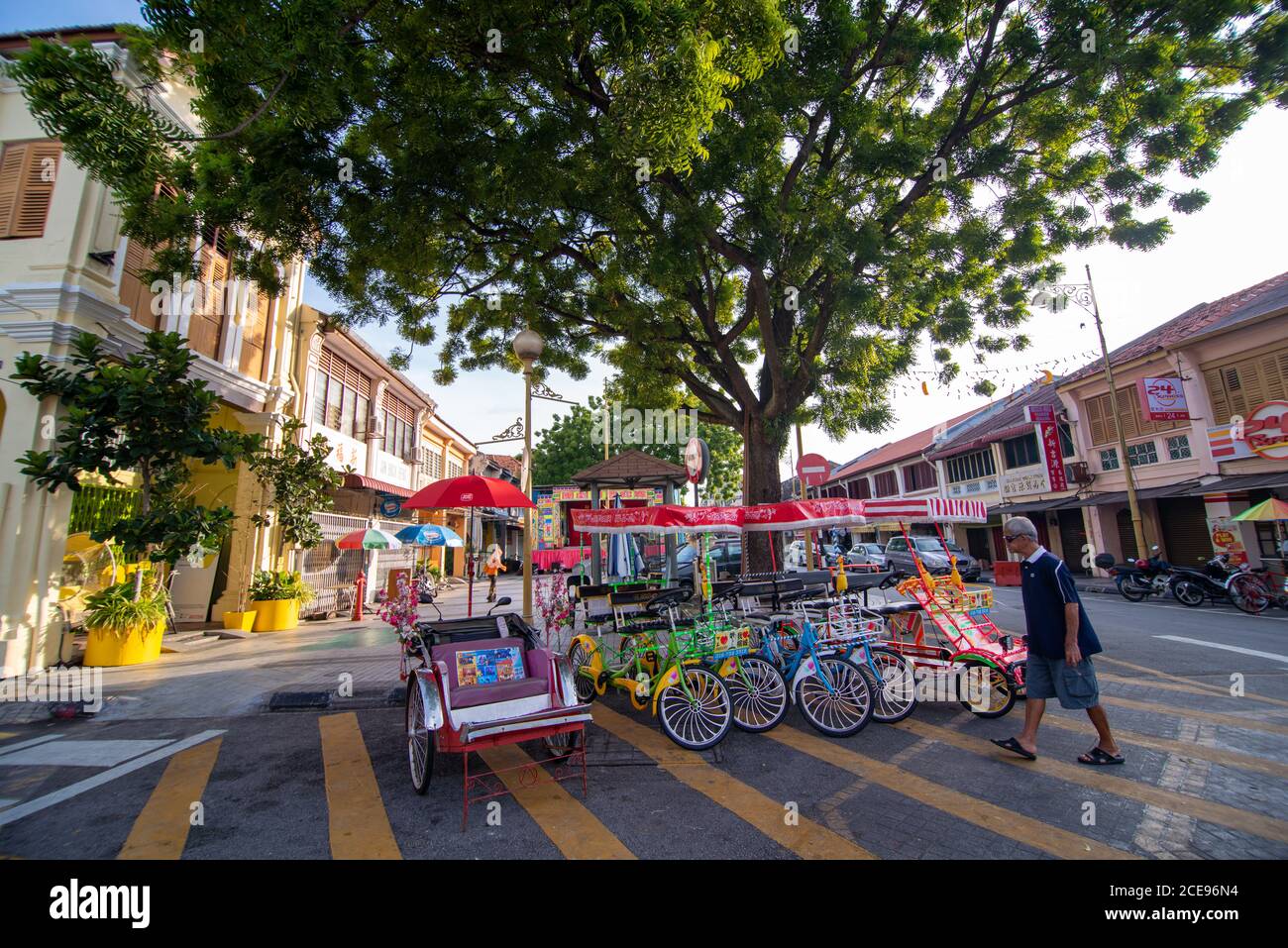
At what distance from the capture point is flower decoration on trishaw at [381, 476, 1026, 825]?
14.8 ft

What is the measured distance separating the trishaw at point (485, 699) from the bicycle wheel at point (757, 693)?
5.40 feet

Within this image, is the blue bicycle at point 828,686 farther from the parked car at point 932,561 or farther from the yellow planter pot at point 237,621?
the parked car at point 932,561

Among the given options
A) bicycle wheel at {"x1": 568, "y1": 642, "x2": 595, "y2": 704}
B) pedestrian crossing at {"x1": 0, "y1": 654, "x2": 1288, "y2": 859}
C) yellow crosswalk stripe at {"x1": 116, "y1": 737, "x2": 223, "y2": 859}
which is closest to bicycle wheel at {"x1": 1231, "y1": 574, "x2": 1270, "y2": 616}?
pedestrian crossing at {"x1": 0, "y1": 654, "x2": 1288, "y2": 859}

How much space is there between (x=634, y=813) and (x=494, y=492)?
4.28 metres

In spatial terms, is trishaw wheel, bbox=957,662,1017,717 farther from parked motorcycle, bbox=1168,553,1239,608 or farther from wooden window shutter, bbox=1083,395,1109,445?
wooden window shutter, bbox=1083,395,1109,445

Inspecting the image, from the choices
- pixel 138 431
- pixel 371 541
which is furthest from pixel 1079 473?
pixel 138 431

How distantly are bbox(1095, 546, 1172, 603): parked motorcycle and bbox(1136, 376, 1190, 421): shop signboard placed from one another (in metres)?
5.23

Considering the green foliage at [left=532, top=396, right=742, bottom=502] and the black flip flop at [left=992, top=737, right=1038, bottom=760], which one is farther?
the green foliage at [left=532, top=396, right=742, bottom=502]

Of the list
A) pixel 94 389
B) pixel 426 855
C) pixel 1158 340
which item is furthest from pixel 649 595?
pixel 1158 340

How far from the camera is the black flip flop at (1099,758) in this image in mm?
4379

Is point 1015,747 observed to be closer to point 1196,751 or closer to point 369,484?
point 1196,751

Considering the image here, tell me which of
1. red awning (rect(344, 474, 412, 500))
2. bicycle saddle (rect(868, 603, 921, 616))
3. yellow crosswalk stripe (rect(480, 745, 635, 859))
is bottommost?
yellow crosswalk stripe (rect(480, 745, 635, 859))

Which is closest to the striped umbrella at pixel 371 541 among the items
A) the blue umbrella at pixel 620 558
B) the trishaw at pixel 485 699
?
the blue umbrella at pixel 620 558
